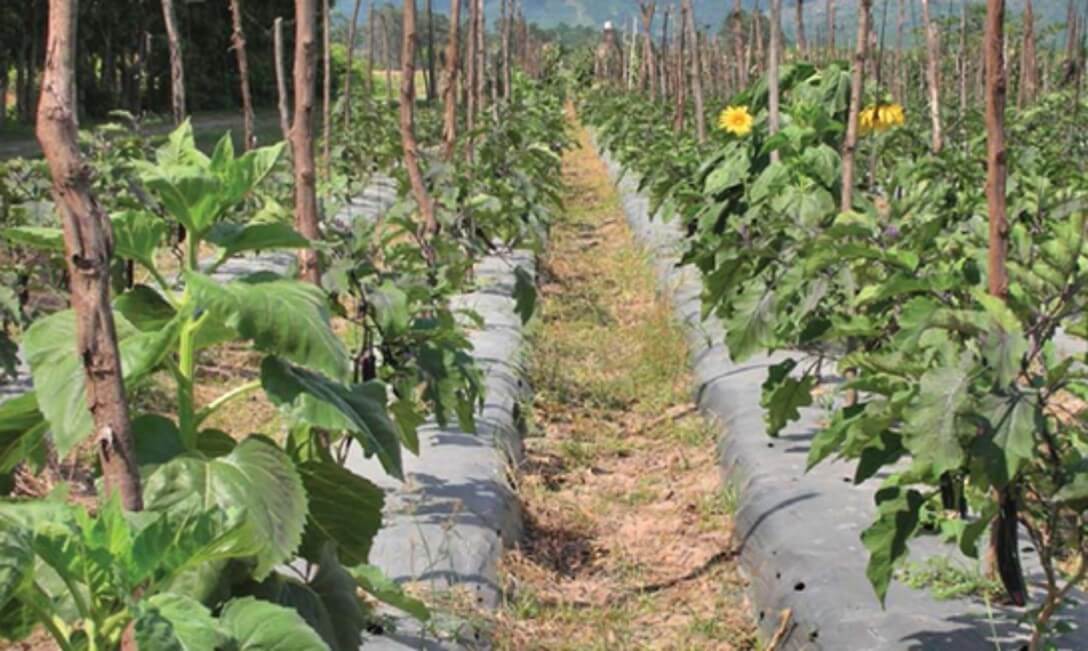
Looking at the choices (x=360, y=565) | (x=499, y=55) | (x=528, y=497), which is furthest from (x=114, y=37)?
(x=360, y=565)

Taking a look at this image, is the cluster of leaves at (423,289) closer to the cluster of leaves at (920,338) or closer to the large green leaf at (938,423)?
the cluster of leaves at (920,338)

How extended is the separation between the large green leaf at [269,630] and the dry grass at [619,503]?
166 cm

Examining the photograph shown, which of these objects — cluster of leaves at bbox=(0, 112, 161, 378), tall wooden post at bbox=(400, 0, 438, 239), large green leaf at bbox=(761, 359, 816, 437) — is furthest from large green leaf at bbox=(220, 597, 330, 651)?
tall wooden post at bbox=(400, 0, 438, 239)

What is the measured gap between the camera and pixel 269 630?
1.62 metres

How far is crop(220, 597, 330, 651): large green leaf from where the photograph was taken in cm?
160

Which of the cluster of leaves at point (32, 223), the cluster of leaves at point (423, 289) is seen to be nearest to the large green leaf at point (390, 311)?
the cluster of leaves at point (423, 289)

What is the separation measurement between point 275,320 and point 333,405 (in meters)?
0.16

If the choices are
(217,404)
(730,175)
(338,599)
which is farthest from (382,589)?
(730,175)

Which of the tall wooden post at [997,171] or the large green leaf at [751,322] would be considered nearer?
the tall wooden post at [997,171]

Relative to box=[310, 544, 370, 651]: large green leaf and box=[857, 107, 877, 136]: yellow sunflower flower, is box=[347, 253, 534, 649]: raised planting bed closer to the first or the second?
box=[310, 544, 370, 651]: large green leaf

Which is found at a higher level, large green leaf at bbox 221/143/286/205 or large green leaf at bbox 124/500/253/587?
large green leaf at bbox 221/143/286/205

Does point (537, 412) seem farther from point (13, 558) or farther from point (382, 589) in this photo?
point (13, 558)

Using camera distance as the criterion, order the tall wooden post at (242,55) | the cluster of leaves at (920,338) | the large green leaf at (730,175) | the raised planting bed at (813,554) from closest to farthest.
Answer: the cluster of leaves at (920,338) < the raised planting bed at (813,554) < the large green leaf at (730,175) < the tall wooden post at (242,55)

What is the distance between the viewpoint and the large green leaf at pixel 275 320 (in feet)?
5.84
